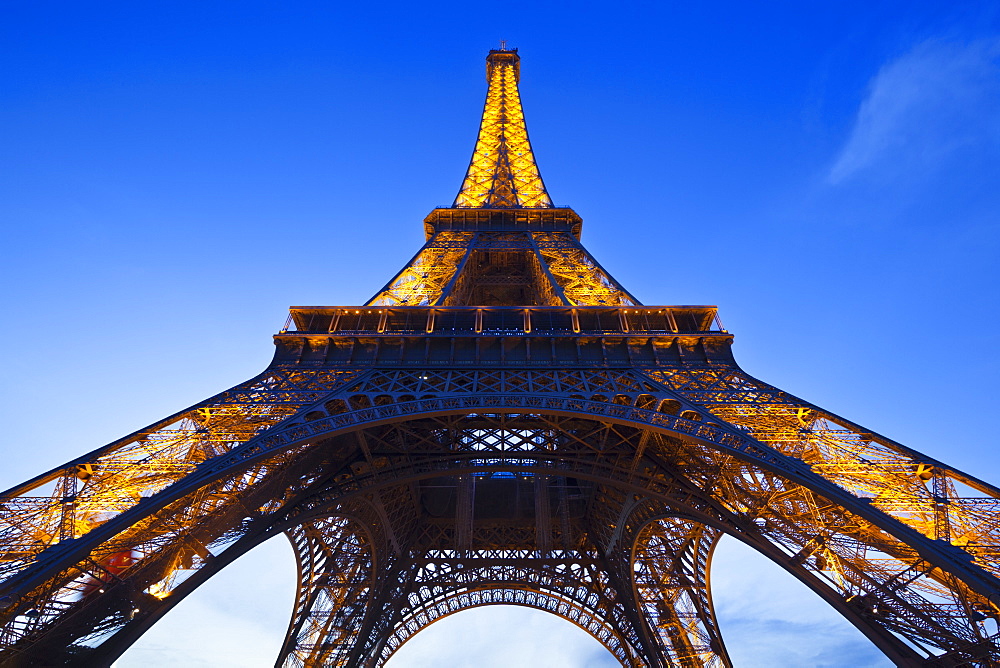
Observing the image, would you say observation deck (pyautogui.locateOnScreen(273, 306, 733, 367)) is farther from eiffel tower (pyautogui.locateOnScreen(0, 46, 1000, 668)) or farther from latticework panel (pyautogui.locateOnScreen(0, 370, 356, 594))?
latticework panel (pyautogui.locateOnScreen(0, 370, 356, 594))

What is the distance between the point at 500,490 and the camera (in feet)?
84.8

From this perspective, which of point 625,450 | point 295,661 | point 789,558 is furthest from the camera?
point 295,661

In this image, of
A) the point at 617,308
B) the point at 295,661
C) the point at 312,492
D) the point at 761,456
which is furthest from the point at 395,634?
the point at 761,456

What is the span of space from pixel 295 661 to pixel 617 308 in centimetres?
1689

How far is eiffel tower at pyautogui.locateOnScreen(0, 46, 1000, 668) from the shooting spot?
9930 mm

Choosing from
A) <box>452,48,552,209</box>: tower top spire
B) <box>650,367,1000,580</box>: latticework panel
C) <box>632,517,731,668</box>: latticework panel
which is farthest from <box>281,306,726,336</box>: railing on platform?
<box>452,48,552,209</box>: tower top spire

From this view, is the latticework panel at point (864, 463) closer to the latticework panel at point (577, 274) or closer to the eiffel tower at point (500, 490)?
the eiffel tower at point (500, 490)

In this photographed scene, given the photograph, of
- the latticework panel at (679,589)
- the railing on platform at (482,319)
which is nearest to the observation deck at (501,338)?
the railing on platform at (482,319)

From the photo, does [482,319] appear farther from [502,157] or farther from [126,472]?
[502,157]

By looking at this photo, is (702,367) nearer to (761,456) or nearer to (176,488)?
(761,456)

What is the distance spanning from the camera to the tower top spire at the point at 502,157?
1190 inches

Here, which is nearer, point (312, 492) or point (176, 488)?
point (176, 488)

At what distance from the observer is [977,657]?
9164mm

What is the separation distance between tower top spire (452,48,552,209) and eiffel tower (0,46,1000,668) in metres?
1.18
